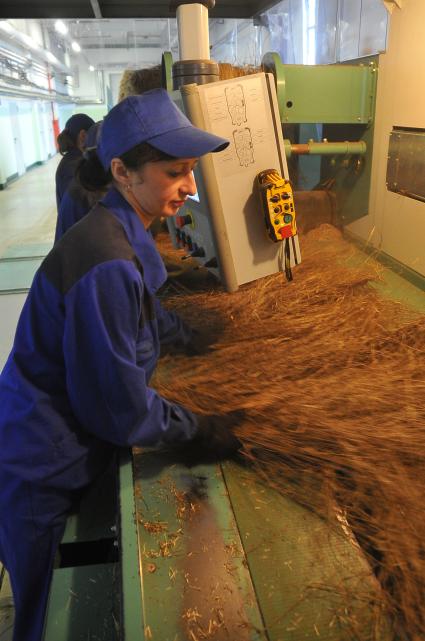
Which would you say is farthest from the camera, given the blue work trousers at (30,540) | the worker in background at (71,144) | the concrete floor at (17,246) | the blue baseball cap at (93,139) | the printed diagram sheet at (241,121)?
the concrete floor at (17,246)

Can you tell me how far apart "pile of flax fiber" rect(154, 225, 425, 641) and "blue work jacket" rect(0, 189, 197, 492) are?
0.22 m

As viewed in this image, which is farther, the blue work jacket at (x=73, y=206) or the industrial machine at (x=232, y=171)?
the blue work jacket at (x=73, y=206)

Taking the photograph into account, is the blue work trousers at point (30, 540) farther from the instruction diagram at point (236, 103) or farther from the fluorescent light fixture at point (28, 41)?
the fluorescent light fixture at point (28, 41)

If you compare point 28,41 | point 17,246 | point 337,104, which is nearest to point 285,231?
point 337,104

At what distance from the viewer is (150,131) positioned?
3.03 ft

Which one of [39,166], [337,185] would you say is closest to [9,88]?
[39,166]

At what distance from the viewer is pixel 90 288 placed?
85 centimetres

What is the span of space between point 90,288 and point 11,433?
1.27 feet

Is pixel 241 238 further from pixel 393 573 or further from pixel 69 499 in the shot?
pixel 393 573

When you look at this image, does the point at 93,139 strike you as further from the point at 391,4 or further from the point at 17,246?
the point at 17,246

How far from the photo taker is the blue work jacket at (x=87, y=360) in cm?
87

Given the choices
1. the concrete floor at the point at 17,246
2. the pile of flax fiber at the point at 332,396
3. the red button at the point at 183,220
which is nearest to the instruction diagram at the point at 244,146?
the red button at the point at 183,220

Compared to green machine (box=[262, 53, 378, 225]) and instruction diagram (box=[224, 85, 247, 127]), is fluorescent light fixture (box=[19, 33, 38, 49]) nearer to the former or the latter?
green machine (box=[262, 53, 378, 225])

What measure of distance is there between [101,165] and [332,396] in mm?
761
